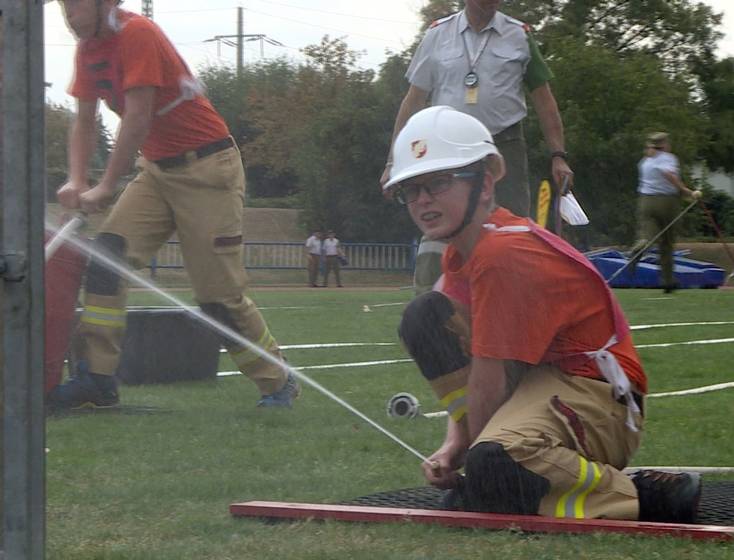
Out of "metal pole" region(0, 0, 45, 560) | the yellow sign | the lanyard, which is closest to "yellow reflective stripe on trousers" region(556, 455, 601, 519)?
"metal pole" region(0, 0, 45, 560)

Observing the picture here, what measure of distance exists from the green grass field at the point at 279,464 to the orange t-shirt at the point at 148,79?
1195 millimetres

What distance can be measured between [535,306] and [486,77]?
246 cm

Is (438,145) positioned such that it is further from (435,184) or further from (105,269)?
(105,269)

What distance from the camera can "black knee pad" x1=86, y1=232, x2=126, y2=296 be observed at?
585 centimetres

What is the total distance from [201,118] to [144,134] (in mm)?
300

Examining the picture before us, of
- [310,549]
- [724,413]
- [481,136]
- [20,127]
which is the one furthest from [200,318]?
[20,127]

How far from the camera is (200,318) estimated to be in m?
6.54

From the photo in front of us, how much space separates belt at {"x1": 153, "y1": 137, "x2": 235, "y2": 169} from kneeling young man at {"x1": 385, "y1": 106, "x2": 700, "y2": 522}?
220cm

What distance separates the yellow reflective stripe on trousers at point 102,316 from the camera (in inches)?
232

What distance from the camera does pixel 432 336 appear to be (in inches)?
152

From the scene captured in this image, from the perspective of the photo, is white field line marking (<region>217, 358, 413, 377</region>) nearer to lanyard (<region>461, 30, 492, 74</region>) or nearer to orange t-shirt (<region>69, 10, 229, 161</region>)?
orange t-shirt (<region>69, 10, 229, 161</region>)

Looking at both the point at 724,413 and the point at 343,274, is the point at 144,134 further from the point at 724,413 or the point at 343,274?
the point at 343,274

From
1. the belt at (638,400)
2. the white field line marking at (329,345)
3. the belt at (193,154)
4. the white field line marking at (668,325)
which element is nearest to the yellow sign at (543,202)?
the belt at (193,154)

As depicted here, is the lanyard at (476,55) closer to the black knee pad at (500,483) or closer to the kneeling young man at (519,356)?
the kneeling young man at (519,356)
